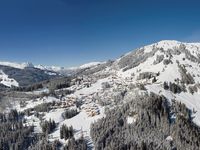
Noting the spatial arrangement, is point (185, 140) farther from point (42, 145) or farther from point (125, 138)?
point (42, 145)

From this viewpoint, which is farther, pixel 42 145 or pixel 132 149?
pixel 42 145

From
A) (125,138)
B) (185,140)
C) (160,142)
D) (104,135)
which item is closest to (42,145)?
(104,135)

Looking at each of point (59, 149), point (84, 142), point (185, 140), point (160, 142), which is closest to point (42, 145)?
point (59, 149)

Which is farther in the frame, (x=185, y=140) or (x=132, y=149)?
(x=185, y=140)

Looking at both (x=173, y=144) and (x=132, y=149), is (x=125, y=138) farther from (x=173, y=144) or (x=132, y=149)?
(x=173, y=144)

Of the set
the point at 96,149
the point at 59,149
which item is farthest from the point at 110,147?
the point at 59,149

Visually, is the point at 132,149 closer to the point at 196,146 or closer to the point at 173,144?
the point at 173,144

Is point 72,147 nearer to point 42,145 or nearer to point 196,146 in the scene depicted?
point 42,145
